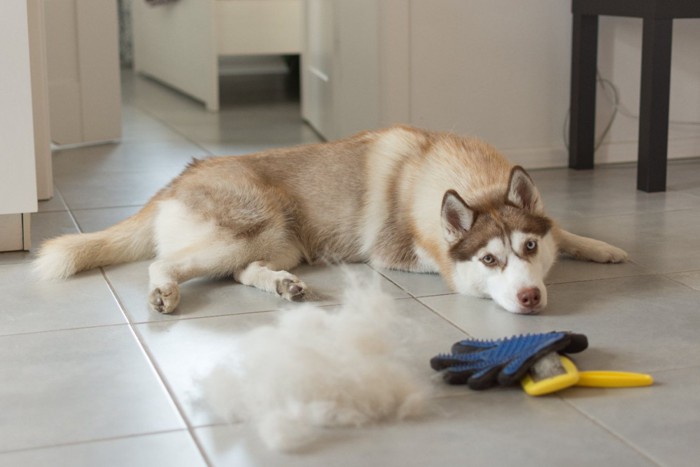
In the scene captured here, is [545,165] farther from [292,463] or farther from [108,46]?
[292,463]

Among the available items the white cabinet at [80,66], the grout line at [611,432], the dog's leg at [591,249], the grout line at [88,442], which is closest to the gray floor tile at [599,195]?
the dog's leg at [591,249]

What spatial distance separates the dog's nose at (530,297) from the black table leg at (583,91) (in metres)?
1.94

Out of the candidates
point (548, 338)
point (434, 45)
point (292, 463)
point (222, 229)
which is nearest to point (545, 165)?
point (434, 45)

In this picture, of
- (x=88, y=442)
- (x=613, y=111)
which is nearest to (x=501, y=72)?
(x=613, y=111)

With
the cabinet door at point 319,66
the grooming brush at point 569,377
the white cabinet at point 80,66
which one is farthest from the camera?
the cabinet door at point 319,66

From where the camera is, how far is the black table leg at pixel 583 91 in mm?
3934

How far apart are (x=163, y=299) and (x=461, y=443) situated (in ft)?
3.20

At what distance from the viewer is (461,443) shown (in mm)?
1619

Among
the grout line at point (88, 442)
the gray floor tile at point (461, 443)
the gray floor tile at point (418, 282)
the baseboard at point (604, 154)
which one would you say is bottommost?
the grout line at point (88, 442)

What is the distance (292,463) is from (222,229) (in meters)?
1.13

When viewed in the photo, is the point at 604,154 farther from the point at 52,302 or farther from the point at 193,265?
the point at 52,302

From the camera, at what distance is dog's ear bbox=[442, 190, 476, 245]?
2.33 metres

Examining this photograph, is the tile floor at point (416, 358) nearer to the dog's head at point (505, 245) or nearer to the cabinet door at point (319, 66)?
the dog's head at point (505, 245)

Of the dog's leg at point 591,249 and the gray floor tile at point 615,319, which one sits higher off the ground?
the dog's leg at point 591,249
